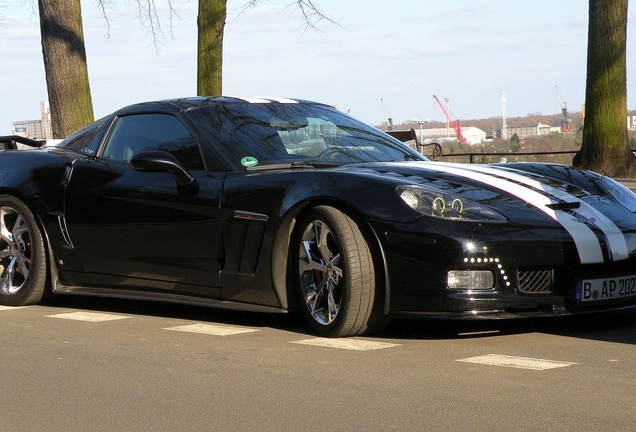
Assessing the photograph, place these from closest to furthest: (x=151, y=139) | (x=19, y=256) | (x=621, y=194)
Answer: (x=621, y=194) < (x=151, y=139) < (x=19, y=256)

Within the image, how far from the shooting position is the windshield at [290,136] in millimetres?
7023

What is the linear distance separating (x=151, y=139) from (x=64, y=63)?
1094 cm

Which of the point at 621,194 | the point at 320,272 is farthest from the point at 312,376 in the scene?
the point at 621,194

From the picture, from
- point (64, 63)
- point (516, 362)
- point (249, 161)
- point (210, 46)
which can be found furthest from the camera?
point (210, 46)

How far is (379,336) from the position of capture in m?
6.32

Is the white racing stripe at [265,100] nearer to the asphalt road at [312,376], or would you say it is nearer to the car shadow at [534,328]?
the asphalt road at [312,376]

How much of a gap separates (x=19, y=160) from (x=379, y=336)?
322 cm

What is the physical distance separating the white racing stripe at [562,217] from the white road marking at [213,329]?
57.4 inches

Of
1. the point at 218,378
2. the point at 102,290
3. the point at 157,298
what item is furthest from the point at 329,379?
the point at 102,290

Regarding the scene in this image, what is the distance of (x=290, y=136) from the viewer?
23.6ft

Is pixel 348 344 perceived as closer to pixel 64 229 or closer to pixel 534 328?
pixel 534 328

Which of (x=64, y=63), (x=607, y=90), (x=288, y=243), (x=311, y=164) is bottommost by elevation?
(x=288, y=243)

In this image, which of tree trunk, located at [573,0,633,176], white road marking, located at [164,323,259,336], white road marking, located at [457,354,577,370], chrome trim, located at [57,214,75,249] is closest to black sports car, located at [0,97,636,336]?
chrome trim, located at [57,214,75,249]

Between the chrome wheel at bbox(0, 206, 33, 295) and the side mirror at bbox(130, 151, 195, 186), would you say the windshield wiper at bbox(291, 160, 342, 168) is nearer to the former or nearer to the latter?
the side mirror at bbox(130, 151, 195, 186)
